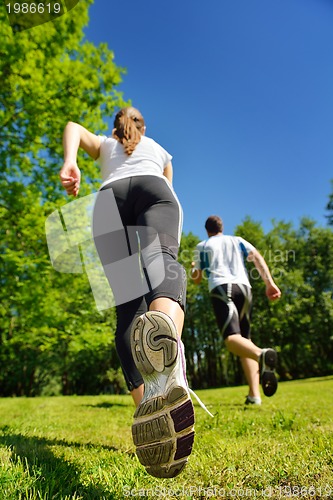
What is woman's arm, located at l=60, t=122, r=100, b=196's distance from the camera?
1.71 metres

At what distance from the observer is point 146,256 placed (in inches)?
69.3

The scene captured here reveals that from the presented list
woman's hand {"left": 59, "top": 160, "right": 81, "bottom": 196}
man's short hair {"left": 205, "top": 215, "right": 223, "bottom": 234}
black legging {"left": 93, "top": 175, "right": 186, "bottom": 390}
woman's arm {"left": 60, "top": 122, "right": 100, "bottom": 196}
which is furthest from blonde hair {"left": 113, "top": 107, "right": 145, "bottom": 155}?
man's short hair {"left": 205, "top": 215, "right": 223, "bottom": 234}

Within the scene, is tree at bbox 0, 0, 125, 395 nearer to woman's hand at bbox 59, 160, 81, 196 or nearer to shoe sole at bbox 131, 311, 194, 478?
woman's hand at bbox 59, 160, 81, 196

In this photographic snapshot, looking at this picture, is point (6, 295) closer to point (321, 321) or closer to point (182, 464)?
point (182, 464)

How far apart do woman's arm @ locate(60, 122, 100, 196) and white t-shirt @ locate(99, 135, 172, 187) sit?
64 mm

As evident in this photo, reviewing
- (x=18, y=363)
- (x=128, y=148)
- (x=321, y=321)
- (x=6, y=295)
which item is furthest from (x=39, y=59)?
(x=321, y=321)

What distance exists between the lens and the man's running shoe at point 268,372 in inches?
140

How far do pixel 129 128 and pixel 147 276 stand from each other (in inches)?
41.3

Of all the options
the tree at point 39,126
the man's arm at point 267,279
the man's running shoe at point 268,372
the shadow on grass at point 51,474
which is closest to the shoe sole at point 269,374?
the man's running shoe at point 268,372

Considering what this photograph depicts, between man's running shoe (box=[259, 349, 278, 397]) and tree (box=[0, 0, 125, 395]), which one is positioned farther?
tree (box=[0, 0, 125, 395])

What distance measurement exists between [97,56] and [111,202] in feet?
37.0

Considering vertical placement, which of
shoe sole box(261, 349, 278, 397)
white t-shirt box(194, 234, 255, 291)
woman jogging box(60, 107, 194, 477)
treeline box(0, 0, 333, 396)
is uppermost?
treeline box(0, 0, 333, 396)

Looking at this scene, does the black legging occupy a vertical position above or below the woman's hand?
below

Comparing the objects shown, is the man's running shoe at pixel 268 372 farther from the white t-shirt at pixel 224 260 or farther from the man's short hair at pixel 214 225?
the man's short hair at pixel 214 225
